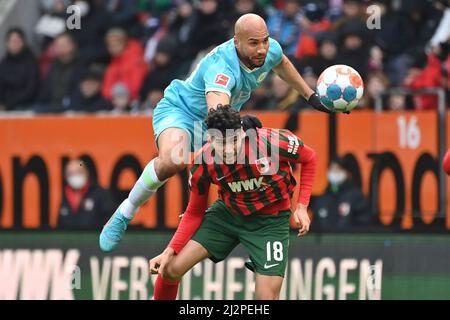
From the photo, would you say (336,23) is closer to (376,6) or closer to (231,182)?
(376,6)

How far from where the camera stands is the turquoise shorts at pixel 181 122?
460 inches

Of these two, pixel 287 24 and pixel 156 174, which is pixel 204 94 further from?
pixel 287 24

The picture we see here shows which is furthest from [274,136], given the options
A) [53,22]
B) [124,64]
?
[53,22]

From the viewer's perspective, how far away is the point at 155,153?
14.8 metres

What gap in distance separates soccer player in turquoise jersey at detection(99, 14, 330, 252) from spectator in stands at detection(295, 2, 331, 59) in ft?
13.0

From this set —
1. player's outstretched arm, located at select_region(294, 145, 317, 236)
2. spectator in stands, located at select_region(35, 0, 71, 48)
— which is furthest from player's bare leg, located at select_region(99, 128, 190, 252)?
spectator in stands, located at select_region(35, 0, 71, 48)

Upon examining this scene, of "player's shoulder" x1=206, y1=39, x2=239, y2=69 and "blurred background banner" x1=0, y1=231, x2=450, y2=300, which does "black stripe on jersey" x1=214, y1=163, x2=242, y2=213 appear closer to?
"player's shoulder" x1=206, y1=39, x2=239, y2=69

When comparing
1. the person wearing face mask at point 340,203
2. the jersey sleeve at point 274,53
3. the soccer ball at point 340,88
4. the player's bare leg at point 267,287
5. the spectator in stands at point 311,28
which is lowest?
the player's bare leg at point 267,287

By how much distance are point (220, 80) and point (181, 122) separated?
70 centimetres

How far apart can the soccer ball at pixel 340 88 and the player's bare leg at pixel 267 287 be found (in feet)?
5.04

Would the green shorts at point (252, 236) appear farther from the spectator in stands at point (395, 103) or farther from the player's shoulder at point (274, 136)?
the spectator in stands at point (395, 103)

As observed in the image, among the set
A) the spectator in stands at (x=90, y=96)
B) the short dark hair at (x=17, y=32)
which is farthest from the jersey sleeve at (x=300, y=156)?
the short dark hair at (x=17, y=32)

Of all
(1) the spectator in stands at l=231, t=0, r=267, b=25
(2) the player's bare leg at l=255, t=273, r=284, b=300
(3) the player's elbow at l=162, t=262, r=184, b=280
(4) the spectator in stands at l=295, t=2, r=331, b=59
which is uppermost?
(1) the spectator in stands at l=231, t=0, r=267, b=25

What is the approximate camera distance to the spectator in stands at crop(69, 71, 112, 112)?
643 inches
